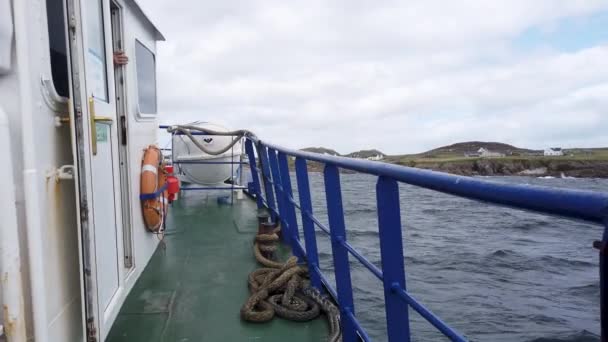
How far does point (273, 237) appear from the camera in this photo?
3.73 meters

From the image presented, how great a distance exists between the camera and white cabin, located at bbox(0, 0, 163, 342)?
1.37 metres

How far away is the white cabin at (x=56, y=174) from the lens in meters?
1.37

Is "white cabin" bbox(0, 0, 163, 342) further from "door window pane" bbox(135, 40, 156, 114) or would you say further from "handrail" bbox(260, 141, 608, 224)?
"handrail" bbox(260, 141, 608, 224)

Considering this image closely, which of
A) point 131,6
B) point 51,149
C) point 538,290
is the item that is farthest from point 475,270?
point 51,149

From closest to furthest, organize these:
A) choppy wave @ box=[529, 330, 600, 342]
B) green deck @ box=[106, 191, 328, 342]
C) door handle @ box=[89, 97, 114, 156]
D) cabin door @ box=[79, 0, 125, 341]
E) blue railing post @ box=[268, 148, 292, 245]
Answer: door handle @ box=[89, 97, 114, 156], cabin door @ box=[79, 0, 125, 341], green deck @ box=[106, 191, 328, 342], blue railing post @ box=[268, 148, 292, 245], choppy wave @ box=[529, 330, 600, 342]

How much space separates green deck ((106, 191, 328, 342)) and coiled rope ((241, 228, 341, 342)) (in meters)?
0.05

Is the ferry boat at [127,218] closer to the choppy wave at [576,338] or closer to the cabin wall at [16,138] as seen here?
the cabin wall at [16,138]

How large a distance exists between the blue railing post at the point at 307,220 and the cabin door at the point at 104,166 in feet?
3.91

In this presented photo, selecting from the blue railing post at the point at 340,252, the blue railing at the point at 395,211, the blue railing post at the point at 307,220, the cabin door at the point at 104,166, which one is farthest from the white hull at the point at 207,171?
the blue railing post at the point at 340,252

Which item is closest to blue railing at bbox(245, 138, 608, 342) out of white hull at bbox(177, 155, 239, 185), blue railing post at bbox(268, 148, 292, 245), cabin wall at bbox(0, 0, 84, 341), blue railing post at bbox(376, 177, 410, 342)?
blue railing post at bbox(376, 177, 410, 342)

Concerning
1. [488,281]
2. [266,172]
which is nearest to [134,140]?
[266,172]

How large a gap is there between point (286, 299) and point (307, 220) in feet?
1.77

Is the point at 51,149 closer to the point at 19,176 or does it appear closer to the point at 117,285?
the point at 19,176

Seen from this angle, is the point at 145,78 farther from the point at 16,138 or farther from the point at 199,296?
the point at 16,138
